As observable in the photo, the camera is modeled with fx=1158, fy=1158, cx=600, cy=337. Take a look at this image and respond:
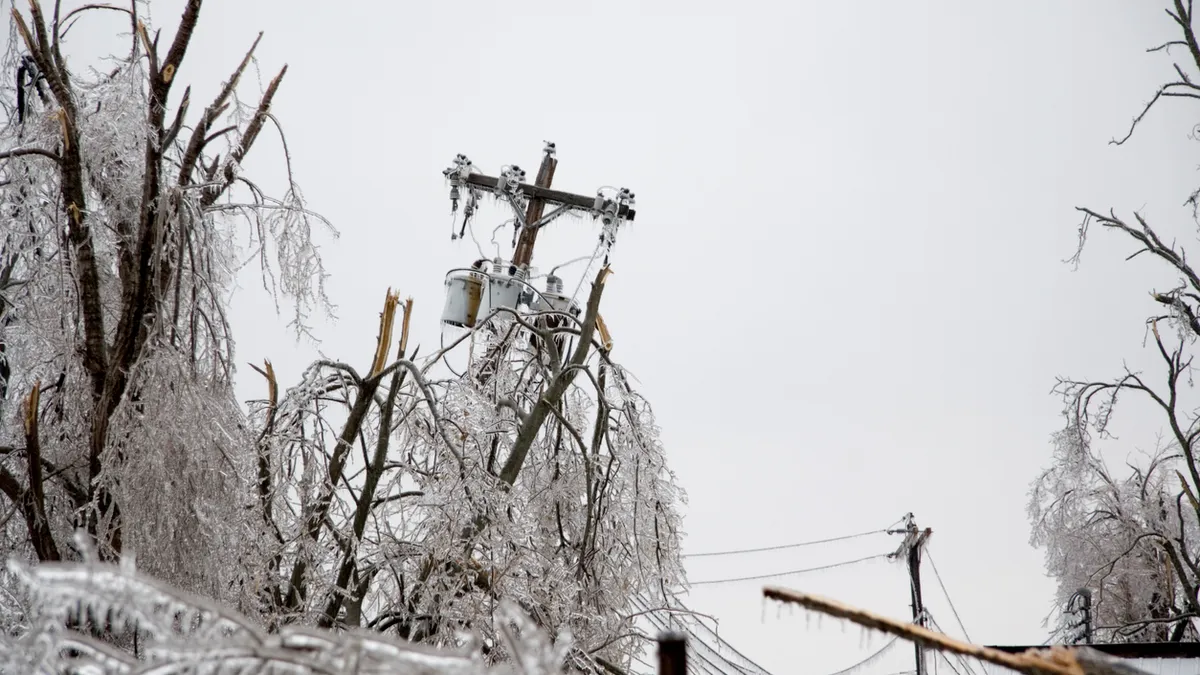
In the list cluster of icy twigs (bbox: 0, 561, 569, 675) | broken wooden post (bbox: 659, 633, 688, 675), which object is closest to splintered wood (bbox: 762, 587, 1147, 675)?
broken wooden post (bbox: 659, 633, 688, 675)

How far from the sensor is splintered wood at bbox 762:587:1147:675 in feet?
5.90

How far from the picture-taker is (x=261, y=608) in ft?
18.0

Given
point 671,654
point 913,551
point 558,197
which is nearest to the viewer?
point 671,654

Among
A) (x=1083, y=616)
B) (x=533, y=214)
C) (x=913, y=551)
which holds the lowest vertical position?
(x=1083, y=616)

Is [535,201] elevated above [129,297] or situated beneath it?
elevated above

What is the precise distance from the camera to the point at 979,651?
5.99ft

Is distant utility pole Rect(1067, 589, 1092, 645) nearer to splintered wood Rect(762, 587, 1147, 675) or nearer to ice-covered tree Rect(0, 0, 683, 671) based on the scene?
ice-covered tree Rect(0, 0, 683, 671)

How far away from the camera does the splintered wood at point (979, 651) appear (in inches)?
70.7

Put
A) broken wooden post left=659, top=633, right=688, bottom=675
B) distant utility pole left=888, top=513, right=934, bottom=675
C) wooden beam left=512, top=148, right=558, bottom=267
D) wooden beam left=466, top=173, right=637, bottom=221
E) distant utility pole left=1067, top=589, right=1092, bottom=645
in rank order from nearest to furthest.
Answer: broken wooden post left=659, top=633, right=688, bottom=675 → wooden beam left=512, top=148, right=558, bottom=267 → wooden beam left=466, top=173, right=637, bottom=221 → distant utility pole left=1067, top=589, right=1092, bottom=645 → distant utility pole left=888, top=513, right=934, bottom=675

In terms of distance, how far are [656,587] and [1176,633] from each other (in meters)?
6.89

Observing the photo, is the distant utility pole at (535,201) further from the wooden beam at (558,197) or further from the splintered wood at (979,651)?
the splintered wood at (979,651)

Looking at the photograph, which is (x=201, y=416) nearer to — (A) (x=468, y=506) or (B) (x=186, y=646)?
(A) (x=468, y=506)

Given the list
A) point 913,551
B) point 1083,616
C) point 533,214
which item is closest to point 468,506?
point 533,214

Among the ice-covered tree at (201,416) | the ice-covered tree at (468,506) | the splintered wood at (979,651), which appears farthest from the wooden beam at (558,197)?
the splintered wood at (979,651)
